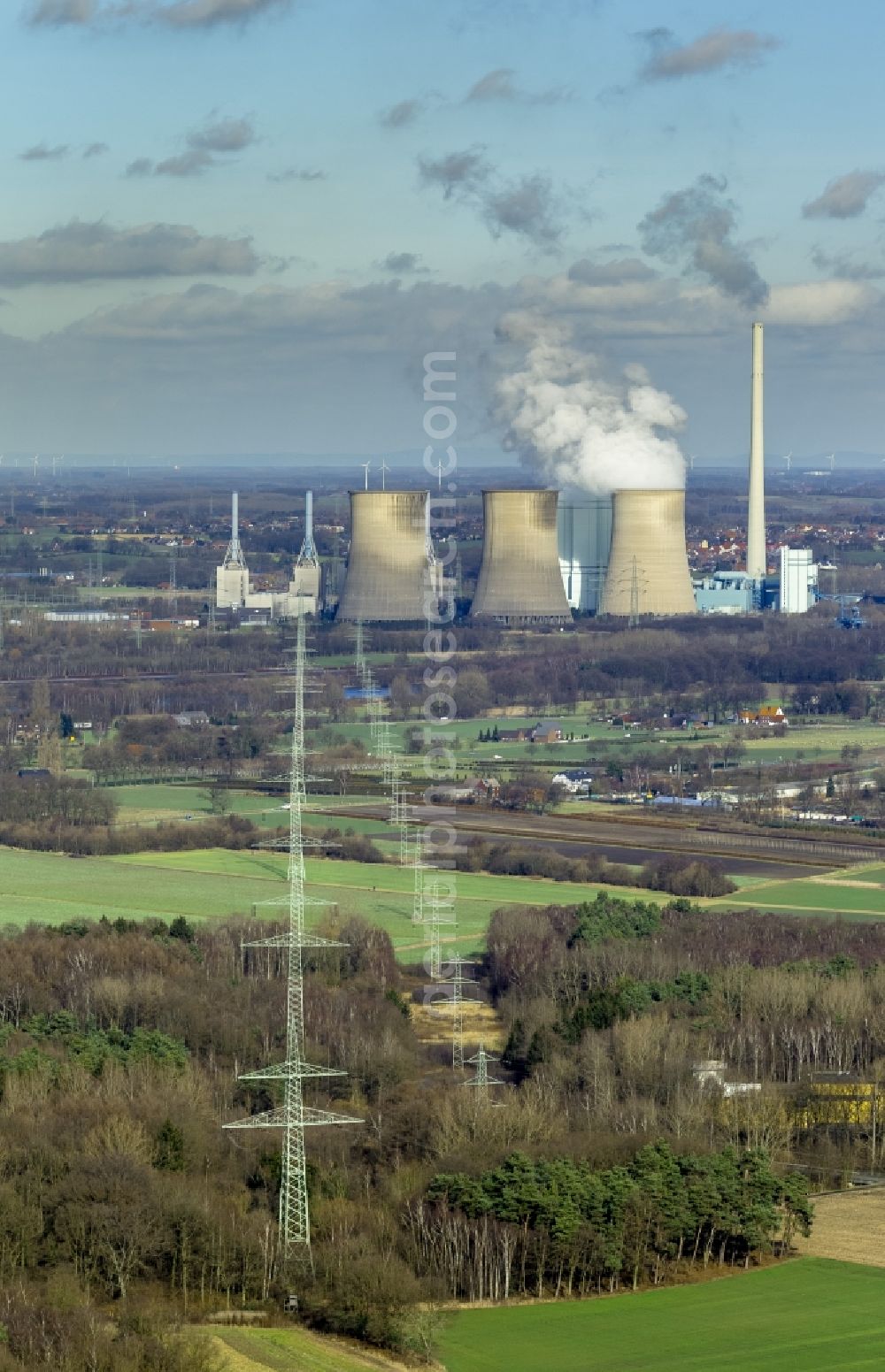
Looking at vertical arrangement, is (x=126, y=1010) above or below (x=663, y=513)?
below

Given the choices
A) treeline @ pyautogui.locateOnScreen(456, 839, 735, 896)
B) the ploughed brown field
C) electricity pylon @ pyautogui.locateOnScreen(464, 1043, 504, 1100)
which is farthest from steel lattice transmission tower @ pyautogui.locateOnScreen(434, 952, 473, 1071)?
treeline @ pyautogui.locateOnScreen(456, 839, 735, 896)

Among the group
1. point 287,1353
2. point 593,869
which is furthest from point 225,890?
point 287,1353

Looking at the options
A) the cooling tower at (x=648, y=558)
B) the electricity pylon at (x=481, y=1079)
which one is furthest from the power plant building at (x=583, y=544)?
the electricity pylon at (x=481, y=1079)

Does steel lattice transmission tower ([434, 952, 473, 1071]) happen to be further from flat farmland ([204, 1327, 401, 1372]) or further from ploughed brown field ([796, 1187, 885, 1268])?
flat farmland ([204, 1327, 401, 1372])

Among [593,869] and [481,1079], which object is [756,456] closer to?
[593,869]

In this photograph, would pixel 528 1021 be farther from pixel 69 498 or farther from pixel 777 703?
pixel 69 498

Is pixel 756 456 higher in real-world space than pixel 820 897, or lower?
higher

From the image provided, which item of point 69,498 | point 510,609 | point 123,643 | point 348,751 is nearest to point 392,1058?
point 348,751

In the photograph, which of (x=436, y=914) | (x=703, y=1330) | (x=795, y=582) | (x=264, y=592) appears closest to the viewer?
(x=703, y=1330)
